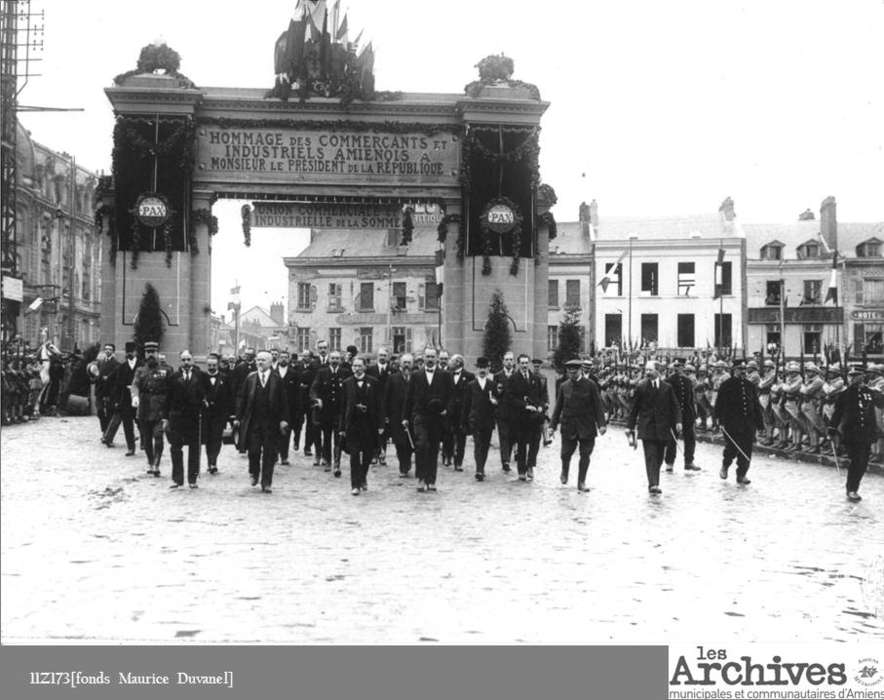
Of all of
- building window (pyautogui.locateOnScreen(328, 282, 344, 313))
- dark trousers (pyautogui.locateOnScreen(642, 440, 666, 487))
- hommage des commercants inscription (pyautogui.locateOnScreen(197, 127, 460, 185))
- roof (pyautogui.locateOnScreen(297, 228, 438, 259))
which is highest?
roof (pyautogui.locateOnScreen(297, 228, 438, 259))

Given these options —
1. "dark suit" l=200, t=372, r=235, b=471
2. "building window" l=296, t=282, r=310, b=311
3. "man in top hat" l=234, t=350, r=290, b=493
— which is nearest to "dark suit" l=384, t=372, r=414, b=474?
"man in top hat" l=234, t=350, r=290, b=493

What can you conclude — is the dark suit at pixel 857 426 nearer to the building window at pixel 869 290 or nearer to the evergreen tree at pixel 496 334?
the evergreen tree at pixel 496 334

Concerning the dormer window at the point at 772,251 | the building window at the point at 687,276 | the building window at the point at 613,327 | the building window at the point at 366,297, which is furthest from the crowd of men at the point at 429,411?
the building window at the point at 366,297

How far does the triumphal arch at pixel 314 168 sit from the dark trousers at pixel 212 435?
11858mm

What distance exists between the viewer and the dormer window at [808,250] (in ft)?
189

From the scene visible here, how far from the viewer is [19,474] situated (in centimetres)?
634

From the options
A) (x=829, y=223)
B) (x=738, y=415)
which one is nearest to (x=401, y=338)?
(x=829, y=223)

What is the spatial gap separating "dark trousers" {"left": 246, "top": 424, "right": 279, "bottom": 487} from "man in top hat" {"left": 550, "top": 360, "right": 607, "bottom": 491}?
378cm

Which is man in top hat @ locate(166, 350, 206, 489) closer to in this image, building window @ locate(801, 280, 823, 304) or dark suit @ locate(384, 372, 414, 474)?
dark suit @ locate(384, 372, 414, 474)

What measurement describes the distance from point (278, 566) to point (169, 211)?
1956 centimetres

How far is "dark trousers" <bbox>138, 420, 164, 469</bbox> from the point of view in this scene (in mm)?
14016

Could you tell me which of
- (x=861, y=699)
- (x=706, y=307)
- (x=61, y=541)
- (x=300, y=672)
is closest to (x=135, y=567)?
(x=61, y=541)

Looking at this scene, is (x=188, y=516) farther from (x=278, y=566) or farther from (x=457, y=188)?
(x=457, y=188)

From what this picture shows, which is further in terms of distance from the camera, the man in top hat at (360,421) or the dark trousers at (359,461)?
the man in top hat at (360,421)
